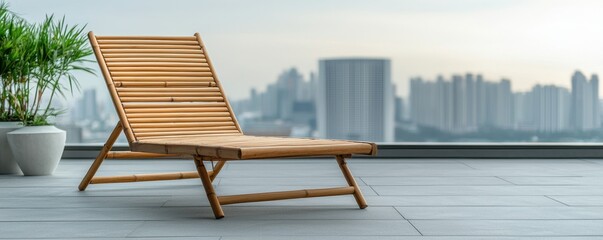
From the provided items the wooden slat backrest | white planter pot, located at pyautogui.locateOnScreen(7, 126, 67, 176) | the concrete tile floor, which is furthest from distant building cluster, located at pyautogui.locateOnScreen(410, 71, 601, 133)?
white planter pot, located at pyautogui.locateOnScreen(7, 126, 67, 176)

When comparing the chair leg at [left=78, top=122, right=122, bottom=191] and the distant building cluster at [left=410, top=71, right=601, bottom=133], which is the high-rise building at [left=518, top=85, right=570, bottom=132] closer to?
the distant building cluster at [left=410, top=71, right=601, bottom=133]

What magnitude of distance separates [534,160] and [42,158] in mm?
3562

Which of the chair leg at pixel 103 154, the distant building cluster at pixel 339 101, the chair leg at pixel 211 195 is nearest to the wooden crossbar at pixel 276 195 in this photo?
the chair leg at pixel 211 195

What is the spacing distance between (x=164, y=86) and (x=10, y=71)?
4.22ft

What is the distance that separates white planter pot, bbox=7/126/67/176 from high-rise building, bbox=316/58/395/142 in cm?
228

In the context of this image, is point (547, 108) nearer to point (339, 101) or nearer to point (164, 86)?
point (339, 101)

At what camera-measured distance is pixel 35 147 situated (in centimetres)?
504

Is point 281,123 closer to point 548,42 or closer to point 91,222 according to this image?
point 548,42

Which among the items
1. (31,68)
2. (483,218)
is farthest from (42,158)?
(483,218)

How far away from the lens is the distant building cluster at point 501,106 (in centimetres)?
699

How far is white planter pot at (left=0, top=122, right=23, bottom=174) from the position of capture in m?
5.17

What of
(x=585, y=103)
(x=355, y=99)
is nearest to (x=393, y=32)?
(x=355, y=99)

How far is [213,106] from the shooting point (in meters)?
4.45

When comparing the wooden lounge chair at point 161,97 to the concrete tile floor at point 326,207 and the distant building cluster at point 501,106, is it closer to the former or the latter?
the concrete tile floor at point 326,207
